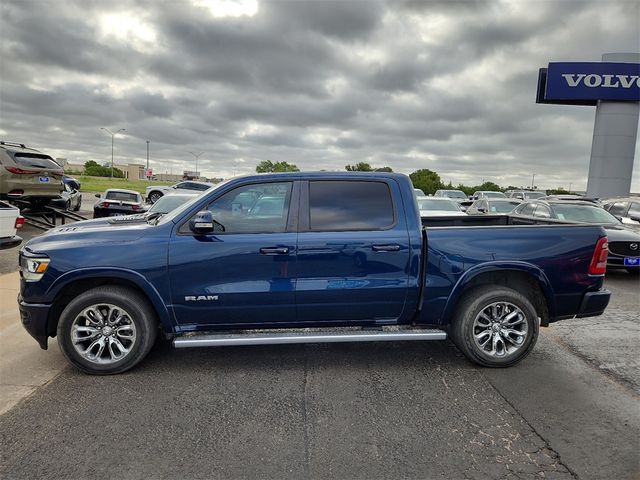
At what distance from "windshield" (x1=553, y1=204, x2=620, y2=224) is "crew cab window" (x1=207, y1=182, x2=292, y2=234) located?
8427 millimetres

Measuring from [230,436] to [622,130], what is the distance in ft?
100

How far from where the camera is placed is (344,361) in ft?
14.2

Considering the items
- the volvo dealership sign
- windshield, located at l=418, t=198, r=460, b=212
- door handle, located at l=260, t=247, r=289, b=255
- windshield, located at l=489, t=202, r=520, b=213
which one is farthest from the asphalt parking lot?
the volvo dealership sign

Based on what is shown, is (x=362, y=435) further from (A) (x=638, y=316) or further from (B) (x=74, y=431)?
(A) (x=638, y=316)

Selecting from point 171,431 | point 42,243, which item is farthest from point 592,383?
point 42,243

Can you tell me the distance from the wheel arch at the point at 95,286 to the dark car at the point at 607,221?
20.3 feet

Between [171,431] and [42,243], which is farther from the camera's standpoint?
[42,243]

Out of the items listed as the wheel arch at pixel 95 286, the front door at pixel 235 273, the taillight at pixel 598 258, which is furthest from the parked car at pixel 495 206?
the wheel arch at pixel 95 286

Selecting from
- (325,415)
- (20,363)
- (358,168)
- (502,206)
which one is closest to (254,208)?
(325,415)

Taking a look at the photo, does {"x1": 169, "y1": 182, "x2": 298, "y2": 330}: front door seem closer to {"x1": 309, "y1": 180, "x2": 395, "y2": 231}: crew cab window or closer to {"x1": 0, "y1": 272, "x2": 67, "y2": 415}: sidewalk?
{"x1": 309, "y1": 180, "x2": 395, "y2": 231}: crew cab window

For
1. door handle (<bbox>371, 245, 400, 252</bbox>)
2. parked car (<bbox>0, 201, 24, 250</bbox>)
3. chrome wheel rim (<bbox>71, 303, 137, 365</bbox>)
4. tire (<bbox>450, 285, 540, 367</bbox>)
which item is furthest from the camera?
parked car (<bbox>0, 201, 24, 250</bbox>)

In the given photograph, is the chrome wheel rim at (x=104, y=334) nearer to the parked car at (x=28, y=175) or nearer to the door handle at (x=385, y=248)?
the door handle at (x=385, y=248)

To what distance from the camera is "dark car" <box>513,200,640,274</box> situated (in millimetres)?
8266

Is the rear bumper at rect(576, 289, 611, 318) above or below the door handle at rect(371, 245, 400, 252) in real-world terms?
below
